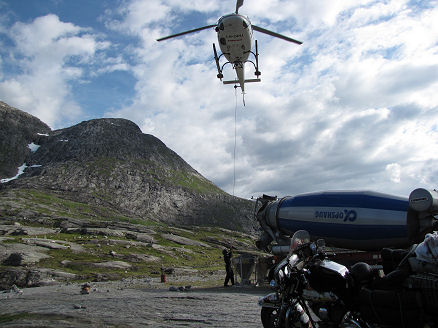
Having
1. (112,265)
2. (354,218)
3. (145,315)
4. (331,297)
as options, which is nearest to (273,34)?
(354,218)

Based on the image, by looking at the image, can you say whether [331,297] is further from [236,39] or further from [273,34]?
[273,34]

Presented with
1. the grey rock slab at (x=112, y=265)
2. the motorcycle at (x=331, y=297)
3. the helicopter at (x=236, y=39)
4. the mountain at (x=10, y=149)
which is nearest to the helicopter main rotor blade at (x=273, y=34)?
the helicopter at (x=236, y=39)

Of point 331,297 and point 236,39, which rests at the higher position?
point 236,39

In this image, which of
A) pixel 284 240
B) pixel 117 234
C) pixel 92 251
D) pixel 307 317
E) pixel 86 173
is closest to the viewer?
pixel 307 317

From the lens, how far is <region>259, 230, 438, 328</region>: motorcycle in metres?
5.21

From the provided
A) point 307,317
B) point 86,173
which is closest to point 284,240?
point 307,317

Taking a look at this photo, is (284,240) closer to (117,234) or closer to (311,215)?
(311,215)

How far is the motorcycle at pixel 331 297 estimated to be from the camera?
521 cm

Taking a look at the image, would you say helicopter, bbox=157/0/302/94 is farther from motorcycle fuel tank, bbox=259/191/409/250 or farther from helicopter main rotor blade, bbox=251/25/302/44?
motorcycle fuel tank, bbox=259/191/409/250

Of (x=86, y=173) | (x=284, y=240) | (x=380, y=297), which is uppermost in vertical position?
(x=86, y=173)

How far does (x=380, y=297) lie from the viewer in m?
5.41

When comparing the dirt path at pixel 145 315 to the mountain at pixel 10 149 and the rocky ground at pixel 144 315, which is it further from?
the mountain at pixel 10 149

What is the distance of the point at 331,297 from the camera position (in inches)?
234

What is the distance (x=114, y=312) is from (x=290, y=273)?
24.9 feet
